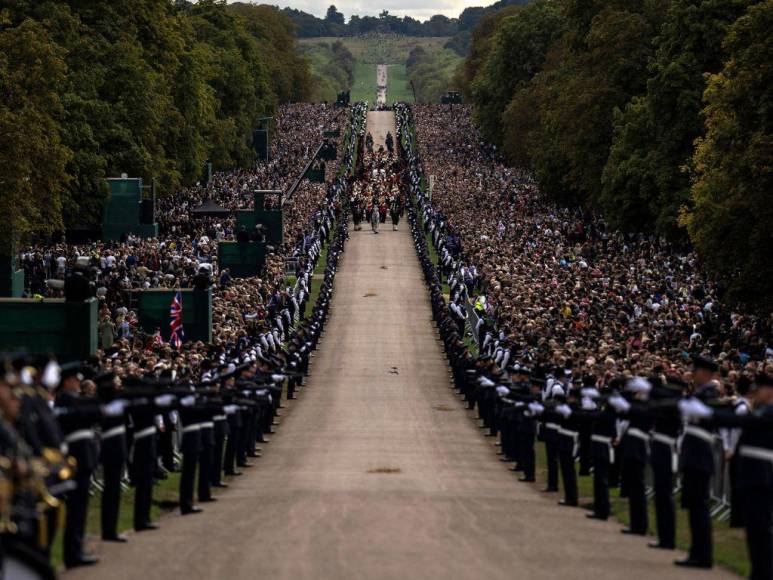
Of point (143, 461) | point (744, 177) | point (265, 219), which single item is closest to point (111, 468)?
point (143, 461)

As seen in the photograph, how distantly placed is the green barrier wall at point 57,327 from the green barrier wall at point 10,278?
2648cm

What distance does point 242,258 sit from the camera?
241ft

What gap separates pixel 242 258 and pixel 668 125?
697 inches

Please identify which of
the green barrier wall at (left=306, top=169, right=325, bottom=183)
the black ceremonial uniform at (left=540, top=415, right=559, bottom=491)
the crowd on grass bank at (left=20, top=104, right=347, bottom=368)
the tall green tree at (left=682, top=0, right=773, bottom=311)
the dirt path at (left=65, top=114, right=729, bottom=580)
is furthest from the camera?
the green barrier wall at (left=306, top=169, right=325, bottom=183)

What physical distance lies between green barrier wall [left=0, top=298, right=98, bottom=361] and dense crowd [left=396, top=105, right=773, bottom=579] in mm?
8022

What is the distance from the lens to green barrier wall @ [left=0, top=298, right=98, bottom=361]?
36562 mm

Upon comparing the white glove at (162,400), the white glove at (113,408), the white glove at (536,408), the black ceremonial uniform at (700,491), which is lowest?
the white glove at (536,408)

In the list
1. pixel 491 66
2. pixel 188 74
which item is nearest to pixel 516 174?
pixel 491 66

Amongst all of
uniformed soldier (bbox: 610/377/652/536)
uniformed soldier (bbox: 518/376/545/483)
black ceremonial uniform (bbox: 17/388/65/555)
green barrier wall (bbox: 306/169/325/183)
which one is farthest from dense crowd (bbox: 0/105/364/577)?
green barrier wall (bbox: 306/169/325/183)

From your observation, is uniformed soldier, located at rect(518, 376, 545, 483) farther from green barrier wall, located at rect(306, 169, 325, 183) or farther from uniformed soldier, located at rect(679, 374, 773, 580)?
green barrier wall, located at rect(306, 169, 325, 183)

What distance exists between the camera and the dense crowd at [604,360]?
64.2ft

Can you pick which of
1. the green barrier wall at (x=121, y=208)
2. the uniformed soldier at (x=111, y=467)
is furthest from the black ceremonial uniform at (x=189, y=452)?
the green barrier wall at (x=121, y=208)

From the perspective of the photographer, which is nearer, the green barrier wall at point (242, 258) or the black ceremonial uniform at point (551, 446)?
the black ceremonial uniform at point (551, 446)

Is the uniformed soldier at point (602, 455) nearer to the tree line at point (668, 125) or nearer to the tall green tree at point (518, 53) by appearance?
the tree line at point (668, 125)
